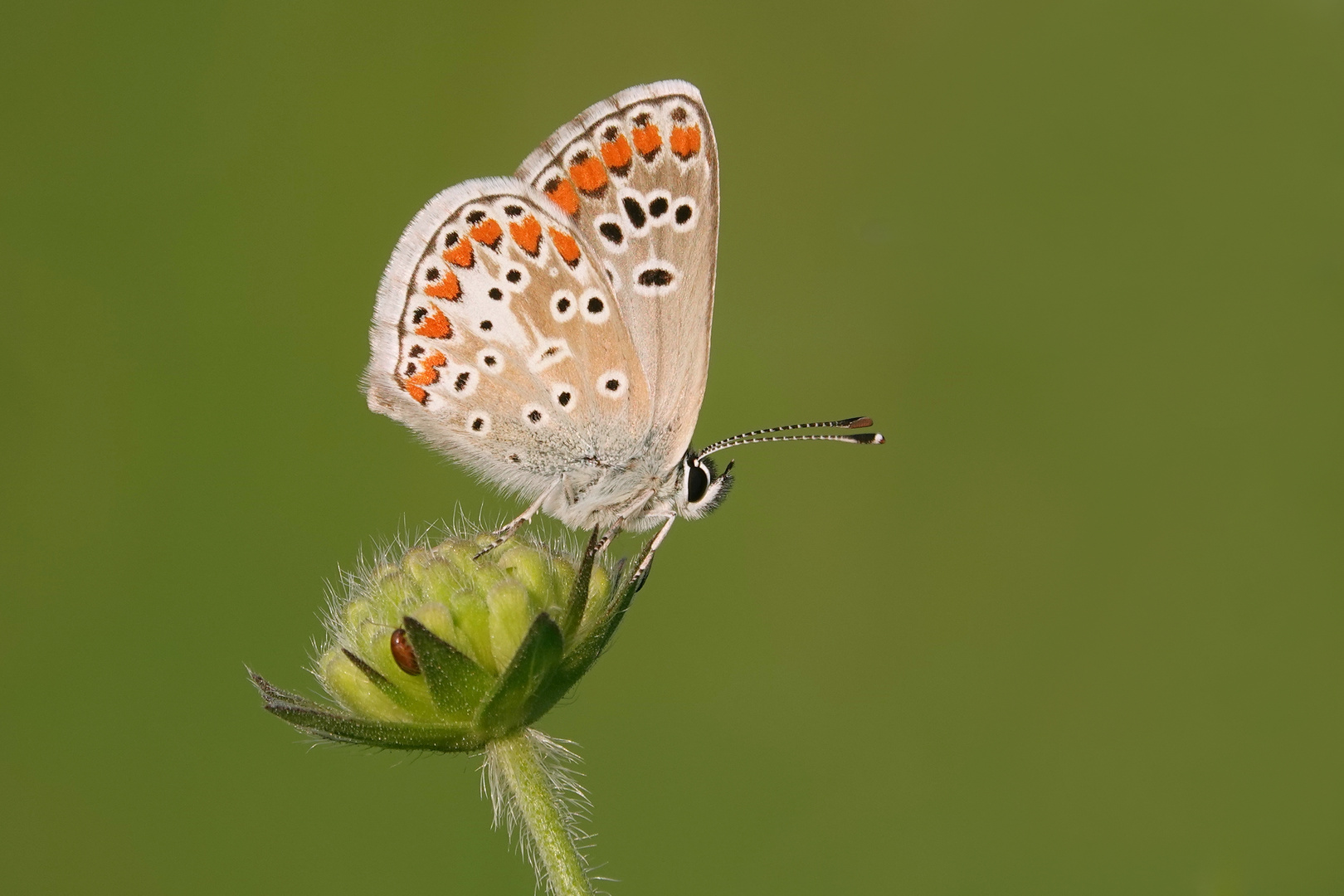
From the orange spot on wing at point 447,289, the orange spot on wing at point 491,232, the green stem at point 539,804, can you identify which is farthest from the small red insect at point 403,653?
the orange spot on wing at point 491,232

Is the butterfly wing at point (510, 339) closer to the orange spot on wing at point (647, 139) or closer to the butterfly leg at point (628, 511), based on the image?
the butterfly leg at point (628, 511)

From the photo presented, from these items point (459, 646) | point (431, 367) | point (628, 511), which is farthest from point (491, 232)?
point (459, 646)

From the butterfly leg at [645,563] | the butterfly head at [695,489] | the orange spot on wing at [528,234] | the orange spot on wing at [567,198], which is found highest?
the orange spot on wing at [567,198]

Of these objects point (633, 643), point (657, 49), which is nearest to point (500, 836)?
point (633, 643)

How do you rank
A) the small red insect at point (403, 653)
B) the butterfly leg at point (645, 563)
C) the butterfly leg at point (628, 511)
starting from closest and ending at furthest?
the small red insect at point (403, 653), the butterfly leg at point (645, 563), the butterfly leg at point (628, 511)

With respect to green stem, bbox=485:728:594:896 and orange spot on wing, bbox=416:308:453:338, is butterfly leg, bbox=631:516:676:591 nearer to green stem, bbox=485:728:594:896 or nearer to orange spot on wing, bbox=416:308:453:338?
green stem, bbox=485:728:594:896

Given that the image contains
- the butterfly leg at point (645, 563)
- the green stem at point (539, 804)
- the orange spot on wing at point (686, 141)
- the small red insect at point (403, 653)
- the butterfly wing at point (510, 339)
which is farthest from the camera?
the butterfly wing at point (510, 339)

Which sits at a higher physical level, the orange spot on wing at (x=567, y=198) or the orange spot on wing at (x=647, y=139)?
the orange spot on wing at (x=647, y=139)

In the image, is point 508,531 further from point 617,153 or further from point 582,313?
point 617,153
